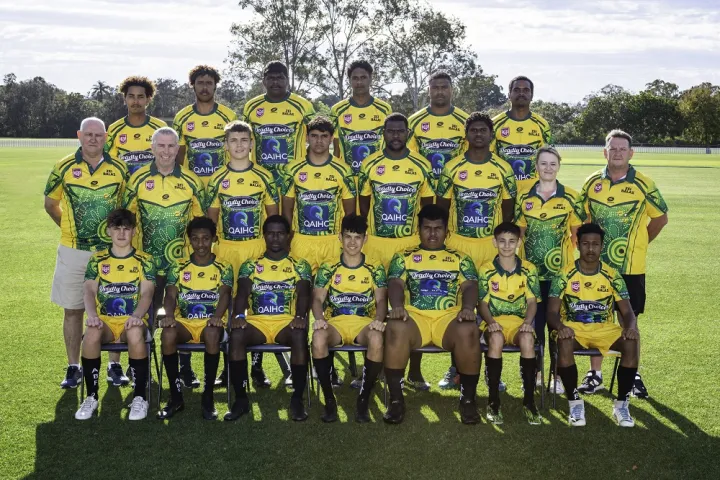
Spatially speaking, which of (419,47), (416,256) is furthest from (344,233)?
(419,47)

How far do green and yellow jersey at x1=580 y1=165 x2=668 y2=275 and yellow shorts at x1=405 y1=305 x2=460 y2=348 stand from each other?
1.48 m

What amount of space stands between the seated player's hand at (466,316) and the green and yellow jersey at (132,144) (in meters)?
3.30

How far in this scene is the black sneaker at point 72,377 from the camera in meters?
5.86

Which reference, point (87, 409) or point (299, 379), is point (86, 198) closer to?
point (87, 409)

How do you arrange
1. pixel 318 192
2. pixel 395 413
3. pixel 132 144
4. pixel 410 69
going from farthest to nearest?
pixel 410 69
pixel 132 144
pixel 318 192
pixel 395 413

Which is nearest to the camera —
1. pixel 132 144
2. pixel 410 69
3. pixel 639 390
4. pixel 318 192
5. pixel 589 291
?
pixel 589 291

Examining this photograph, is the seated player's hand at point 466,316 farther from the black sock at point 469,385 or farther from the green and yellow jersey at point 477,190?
the green and yellow jersey at point 477,190

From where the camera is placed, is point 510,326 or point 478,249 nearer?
point 510,326

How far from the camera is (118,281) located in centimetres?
561

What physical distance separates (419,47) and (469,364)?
39.9 meters

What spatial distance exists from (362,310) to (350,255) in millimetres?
446

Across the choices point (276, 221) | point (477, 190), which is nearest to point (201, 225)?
point (276, 221)

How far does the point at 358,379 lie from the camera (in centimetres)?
625

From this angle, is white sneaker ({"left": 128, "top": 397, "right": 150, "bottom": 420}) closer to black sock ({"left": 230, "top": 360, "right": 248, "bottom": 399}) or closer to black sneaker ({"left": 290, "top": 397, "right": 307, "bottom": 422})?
black sock ({"left": 230, "top": 360, "right": 248, "bottom": 399})
